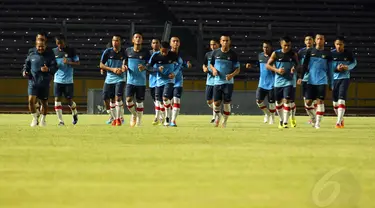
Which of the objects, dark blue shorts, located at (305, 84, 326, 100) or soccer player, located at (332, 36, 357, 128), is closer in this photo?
dark blue shorts, located at (305, 84, 326, 100)

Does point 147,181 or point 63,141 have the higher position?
point 147,181

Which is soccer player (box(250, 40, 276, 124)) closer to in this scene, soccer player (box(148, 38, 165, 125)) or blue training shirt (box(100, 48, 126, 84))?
soccer player (box(148, 38, 165, 125))

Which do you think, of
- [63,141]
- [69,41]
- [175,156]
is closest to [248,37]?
[69,41]

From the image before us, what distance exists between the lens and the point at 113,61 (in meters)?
18.6

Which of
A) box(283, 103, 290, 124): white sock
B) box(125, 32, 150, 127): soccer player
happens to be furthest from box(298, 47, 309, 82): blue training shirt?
box(125, 32, 150, 127): soccer player

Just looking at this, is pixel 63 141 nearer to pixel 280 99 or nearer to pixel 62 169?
pixel 62 169

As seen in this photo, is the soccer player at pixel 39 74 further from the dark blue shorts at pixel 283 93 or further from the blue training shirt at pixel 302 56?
the blue training shirt at pixel 302 56

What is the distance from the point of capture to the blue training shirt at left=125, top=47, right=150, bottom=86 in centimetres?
1798

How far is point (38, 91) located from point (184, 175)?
10.9 metres

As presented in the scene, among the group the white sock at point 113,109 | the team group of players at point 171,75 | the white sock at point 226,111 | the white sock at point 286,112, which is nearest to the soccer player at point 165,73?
the team group of players at point 171,75

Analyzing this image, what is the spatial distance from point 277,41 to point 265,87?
40.9ft

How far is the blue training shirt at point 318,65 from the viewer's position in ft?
56.9

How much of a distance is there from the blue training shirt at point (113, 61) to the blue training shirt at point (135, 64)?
19cm

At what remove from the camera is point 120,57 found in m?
18.5
